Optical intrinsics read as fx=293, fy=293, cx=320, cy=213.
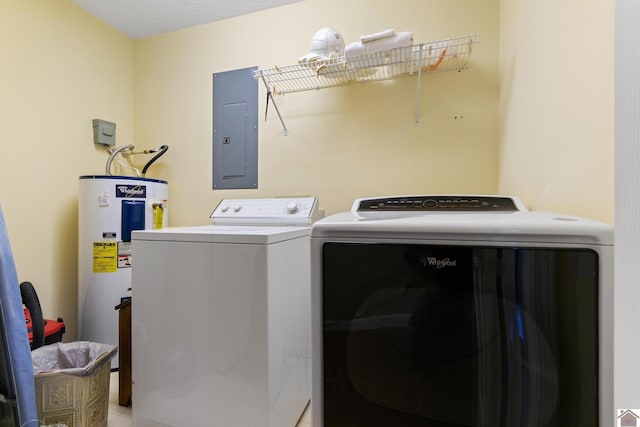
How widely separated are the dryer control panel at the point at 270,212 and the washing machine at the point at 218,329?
0.29 m

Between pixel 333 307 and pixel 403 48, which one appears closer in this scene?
pixel 333 307

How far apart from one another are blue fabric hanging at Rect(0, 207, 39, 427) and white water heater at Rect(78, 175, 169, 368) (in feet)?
2.23

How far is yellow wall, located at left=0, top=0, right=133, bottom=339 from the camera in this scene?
5.35 feet

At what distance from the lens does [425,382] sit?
769 millimetres

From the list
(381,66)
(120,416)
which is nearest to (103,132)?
(120,416)

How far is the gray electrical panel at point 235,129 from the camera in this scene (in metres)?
2.05

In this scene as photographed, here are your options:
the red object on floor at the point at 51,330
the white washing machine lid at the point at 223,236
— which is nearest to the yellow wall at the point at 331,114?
the white washing machine lid at the point at 223,236

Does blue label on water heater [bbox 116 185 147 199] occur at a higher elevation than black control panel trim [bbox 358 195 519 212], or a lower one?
higher

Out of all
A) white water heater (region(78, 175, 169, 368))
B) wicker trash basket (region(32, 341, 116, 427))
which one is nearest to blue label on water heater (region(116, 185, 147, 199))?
white water heater (region(78, 175, 169, 368))

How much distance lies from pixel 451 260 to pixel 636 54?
0.52m

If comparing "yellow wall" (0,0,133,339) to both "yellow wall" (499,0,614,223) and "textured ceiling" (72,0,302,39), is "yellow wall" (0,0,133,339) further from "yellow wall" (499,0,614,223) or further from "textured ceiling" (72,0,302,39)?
"yellow wall" (499,0,614,223)

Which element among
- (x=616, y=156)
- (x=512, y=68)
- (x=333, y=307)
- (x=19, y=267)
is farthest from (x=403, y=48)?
(x=19, y=267)

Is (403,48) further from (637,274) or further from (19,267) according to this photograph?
(19,267)

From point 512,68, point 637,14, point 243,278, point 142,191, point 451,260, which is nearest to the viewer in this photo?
point 637,14
